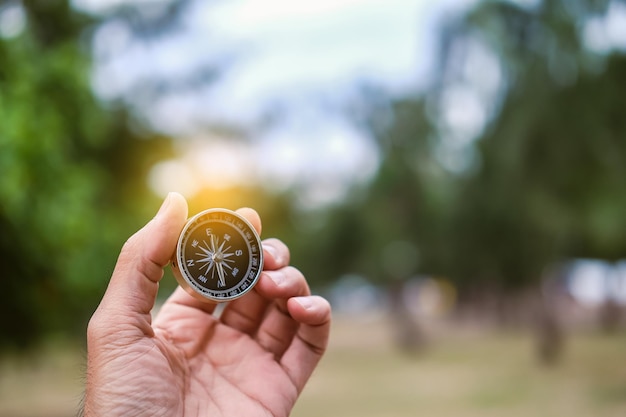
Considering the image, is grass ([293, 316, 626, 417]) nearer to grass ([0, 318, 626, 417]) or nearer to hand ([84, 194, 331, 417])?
grass ([0, 318, 626, 417])

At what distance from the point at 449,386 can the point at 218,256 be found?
4.59 metres

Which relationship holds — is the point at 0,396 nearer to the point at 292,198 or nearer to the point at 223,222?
the point at 292,198

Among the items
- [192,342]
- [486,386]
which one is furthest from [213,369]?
[486,386]

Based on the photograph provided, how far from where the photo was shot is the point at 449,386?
5340 millimetres

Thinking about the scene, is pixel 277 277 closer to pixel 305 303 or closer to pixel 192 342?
pixel 305 303

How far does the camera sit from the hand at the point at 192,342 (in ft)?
3.59

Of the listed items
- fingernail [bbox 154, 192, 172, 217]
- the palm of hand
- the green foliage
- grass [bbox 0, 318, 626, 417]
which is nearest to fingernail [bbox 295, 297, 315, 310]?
the palm of hand

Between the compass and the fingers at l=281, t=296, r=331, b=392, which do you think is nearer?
the compass

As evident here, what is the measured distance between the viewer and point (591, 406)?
9.45ft

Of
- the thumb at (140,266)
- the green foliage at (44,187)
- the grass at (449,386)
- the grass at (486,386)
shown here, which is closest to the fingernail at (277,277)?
the thumb at (140,266)

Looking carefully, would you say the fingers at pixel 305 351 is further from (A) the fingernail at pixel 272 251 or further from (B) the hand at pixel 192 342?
(A) the fingernail at pixel 272 251

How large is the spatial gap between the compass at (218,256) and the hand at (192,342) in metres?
0.03

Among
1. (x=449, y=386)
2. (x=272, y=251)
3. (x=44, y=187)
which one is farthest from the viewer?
(x=449, y=386)

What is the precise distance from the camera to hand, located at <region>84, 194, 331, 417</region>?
1096 mm
